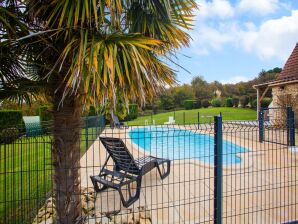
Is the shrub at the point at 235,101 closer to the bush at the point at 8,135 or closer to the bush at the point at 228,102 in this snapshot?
the bush at the point at 228,102

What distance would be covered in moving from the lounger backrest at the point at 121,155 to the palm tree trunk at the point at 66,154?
1723mm

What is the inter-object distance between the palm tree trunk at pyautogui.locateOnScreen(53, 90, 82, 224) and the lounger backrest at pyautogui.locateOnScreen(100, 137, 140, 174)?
172 cm

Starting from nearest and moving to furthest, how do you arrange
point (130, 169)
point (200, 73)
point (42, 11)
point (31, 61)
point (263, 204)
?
point (42, 11) → point (31, 61) → point (263, 204) → point (130, 169) → point (200, 73)

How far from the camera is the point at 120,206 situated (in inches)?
173

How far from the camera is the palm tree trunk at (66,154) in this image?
3.27m

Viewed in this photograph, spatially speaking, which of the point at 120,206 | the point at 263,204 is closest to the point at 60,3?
the point at 120,206

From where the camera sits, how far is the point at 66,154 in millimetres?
3287

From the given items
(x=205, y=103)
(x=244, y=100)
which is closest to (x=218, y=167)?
(x=244, y=100)

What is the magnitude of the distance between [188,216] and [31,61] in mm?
3515

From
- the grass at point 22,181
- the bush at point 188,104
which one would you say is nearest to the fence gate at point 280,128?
the grass at point 22,181

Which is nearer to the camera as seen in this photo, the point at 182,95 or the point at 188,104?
the point at 188,104

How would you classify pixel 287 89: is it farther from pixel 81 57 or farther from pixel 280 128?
pixel 81 57

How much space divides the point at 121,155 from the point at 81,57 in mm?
3195

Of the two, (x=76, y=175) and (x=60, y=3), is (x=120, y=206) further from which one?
(x=60, y=3)
